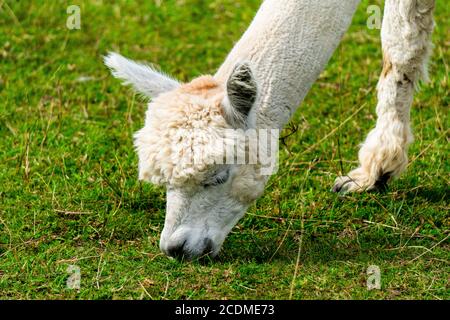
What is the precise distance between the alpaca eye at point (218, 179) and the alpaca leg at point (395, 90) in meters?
1.36

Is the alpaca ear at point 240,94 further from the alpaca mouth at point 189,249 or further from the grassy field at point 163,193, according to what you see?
the grassy field at point 163,193

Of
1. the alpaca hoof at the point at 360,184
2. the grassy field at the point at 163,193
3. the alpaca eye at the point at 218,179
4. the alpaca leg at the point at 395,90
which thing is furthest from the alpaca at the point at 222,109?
the alpaca hoof at the point at 360,184

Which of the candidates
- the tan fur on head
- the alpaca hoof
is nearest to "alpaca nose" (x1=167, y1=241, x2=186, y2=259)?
the tan fur on head

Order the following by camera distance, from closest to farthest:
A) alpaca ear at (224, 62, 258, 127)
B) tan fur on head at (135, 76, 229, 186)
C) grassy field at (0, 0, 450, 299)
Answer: alpaca ear at (224, 62, 258, 127) → tan fur on head at (135, 76, 229, 186) → grassy field at (0, 0, 450, 299)

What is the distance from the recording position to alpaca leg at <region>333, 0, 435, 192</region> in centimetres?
530

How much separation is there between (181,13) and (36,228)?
3.84 metres

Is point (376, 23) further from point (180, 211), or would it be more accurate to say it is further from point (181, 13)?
point (180, 211)

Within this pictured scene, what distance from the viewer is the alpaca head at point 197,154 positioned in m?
4.25

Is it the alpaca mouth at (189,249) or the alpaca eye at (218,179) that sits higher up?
the alpaca eye at (218,179)

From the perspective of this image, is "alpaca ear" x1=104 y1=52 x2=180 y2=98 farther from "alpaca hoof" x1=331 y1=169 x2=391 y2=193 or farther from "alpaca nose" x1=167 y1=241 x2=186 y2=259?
"alpaca hoof" x1=331 y1=169 x2=391 y2=193

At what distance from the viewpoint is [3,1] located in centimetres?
838
